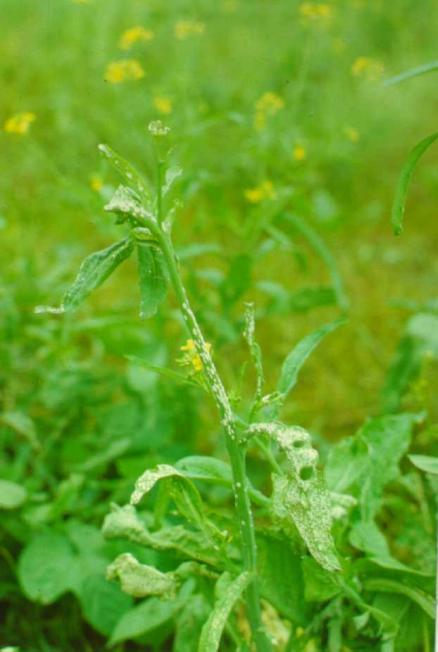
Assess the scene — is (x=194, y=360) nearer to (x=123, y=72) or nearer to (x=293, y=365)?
(x=293, y=365)

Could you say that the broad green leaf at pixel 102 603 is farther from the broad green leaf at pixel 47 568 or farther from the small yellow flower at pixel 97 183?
the small yellow flower at pixel 97 183

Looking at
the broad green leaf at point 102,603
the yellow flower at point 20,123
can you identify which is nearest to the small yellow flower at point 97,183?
the yellow flower at point 20,123

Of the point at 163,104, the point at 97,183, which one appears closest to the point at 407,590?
the point at 97,183

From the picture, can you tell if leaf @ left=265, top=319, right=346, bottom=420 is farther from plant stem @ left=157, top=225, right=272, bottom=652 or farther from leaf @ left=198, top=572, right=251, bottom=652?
leaf @ left=198, top=572, right=251, bottom=652

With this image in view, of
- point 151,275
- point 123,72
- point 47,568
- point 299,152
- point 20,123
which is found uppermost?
point 123,72

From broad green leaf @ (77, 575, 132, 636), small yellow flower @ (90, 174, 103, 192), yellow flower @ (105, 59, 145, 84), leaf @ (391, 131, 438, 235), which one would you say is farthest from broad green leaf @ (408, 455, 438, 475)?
yellow flower @ (105, 59, 145, 84)

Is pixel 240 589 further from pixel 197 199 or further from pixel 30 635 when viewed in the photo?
pixel 197 199
